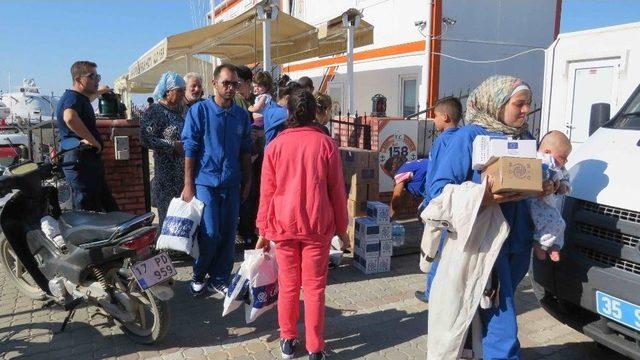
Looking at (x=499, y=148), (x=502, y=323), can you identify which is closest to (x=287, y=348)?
(x=502, y=323)

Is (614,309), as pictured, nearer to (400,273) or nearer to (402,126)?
(400,273)

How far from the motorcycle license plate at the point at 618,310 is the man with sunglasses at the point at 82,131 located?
4099 millimetres

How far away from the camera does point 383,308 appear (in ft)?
13.4

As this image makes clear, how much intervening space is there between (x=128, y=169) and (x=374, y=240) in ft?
9.84

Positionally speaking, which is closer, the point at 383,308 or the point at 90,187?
the point at 383,308

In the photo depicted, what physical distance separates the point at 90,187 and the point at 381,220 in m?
2.89

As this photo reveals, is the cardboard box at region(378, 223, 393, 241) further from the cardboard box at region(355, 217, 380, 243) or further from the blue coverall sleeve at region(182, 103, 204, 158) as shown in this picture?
the blue coverall sleeve at region(182, 103, 204, 158)

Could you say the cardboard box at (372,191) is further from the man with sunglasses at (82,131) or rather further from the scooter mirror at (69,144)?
the scooter mirror at (69,144)

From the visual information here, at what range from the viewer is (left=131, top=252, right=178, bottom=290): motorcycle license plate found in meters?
3.12

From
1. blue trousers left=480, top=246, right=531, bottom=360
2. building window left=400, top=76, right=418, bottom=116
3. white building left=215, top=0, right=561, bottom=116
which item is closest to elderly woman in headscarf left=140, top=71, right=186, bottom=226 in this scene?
blue trousers left=480, top=246, right=531, bottom=360

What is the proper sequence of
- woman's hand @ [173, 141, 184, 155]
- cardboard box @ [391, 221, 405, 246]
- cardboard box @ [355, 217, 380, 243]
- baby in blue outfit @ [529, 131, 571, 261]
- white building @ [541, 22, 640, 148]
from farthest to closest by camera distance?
white building @ [541, 22, 640, 148] → cardboard box @ [391, 221, 405, 246] → cardboard box @ [355, 217, 380, 243] → woman's hand @ [173, 141, 184, 155] → baby in blue outfit @ [529, 131, 571, 261]

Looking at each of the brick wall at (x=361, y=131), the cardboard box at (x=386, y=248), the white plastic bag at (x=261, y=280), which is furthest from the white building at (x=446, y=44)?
the white plastic bag at (x=261, y=280)

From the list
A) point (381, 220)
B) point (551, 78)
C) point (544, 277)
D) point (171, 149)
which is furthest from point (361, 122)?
point (544, 277)

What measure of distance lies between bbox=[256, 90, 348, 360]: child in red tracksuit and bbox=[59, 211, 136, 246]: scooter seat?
Answer: 1.06 metres
